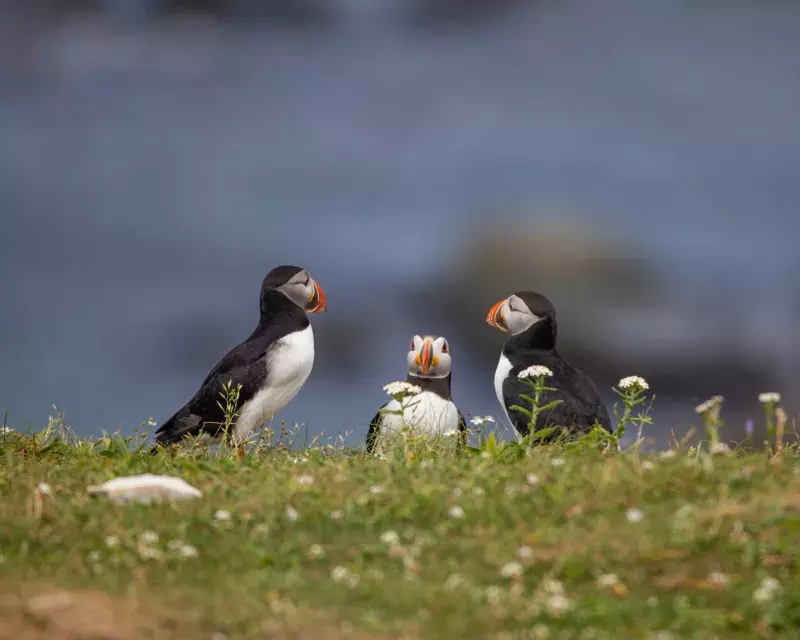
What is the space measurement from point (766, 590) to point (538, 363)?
579 centimetres

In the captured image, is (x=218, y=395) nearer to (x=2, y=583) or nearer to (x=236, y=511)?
(x=236, y=511)

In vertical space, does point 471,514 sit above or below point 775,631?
above

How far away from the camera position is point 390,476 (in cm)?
660

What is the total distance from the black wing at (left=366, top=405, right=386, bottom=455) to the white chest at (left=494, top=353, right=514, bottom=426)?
1.24m

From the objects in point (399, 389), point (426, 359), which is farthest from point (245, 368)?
point (399, 389)

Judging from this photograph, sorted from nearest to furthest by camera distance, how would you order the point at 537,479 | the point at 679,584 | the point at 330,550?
the point at 679,584, the point at 330,550, the point at 537,479

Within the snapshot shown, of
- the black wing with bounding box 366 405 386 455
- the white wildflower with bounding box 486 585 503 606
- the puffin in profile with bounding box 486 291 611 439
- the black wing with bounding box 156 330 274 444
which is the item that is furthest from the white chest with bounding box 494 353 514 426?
the white wildflower with bounding box 486 585 503 606

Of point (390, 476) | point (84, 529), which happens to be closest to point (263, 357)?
point (390, 476)

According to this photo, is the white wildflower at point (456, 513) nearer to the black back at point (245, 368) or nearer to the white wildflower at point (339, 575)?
the white wildflower at point (339, 575)

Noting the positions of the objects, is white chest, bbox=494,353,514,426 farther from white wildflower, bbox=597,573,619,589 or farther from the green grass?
white wildflower, bbox=597,573,619,589

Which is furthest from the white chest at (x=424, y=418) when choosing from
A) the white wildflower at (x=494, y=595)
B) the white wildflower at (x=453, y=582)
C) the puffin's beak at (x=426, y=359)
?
the white wildflower at (x=494, y=595)

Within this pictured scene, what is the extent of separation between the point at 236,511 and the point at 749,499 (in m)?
2.82

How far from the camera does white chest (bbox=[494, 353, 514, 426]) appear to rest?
10.3 m

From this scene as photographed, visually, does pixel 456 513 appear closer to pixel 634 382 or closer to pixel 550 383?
pixel 634 382
